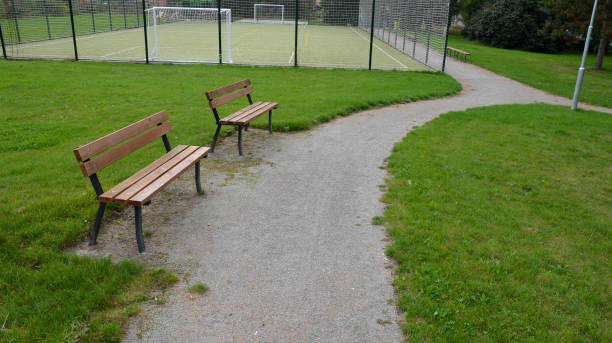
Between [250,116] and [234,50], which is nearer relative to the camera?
[250,116]

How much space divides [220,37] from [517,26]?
75.8 feet

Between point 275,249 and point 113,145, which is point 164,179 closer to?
point 113,145

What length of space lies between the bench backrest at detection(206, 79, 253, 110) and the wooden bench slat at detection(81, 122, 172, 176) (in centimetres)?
127

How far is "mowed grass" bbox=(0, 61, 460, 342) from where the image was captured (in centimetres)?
337

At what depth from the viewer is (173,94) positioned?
431 inches

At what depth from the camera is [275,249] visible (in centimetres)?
436

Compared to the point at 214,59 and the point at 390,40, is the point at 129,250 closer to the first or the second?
the point at 214,59

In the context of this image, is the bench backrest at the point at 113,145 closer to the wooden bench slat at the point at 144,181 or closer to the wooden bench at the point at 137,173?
the wooden bench at the point at 137,173

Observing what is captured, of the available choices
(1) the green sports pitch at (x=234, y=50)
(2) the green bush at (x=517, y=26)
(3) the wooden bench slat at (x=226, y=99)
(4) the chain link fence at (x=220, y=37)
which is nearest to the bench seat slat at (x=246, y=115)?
(3) the wooden bench slat at (x=226, y=99)

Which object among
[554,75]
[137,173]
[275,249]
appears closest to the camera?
[275,249]

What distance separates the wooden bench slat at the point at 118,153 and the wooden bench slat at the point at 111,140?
57 mm

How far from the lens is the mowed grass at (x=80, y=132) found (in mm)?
3367

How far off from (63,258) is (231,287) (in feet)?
4.83

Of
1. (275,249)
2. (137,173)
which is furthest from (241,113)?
(275,249)
